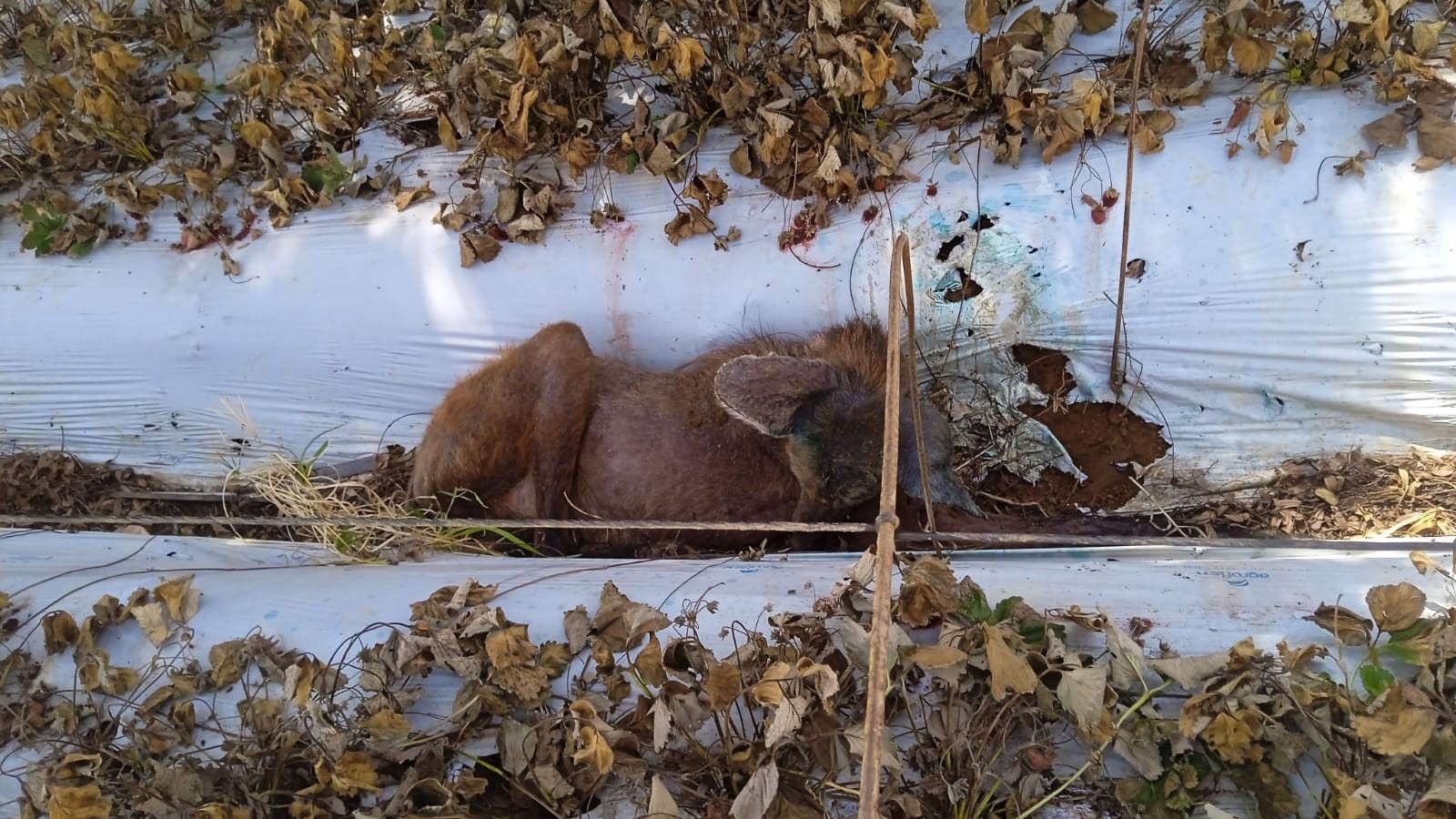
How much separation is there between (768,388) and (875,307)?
1.91 feet

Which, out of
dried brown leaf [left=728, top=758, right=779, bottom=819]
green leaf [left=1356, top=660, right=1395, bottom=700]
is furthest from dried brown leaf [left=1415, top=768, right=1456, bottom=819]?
dried brown leaf [left=728, top=758, right=779, bottom=819]

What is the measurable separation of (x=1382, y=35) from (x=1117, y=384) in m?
1.16

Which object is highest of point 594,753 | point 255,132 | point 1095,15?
point 1095,15

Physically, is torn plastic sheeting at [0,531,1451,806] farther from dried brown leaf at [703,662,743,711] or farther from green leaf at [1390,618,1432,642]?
dried brown leaf at [703,662,743,711]

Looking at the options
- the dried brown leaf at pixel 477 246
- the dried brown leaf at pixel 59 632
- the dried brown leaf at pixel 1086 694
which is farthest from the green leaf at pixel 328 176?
the dried brown leaf at pixel 1086 694

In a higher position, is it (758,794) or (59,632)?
(59,632)

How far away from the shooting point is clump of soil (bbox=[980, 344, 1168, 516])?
2.89 metres

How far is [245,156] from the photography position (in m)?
3.43

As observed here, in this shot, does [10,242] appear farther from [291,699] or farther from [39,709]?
[291,699]

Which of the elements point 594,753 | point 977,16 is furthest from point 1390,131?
point 594,753

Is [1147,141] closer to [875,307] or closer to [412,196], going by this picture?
[875,307]

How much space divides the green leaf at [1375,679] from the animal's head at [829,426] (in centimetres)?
110

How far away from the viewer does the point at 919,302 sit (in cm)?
291

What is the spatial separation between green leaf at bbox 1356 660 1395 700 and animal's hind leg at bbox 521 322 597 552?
215cm
